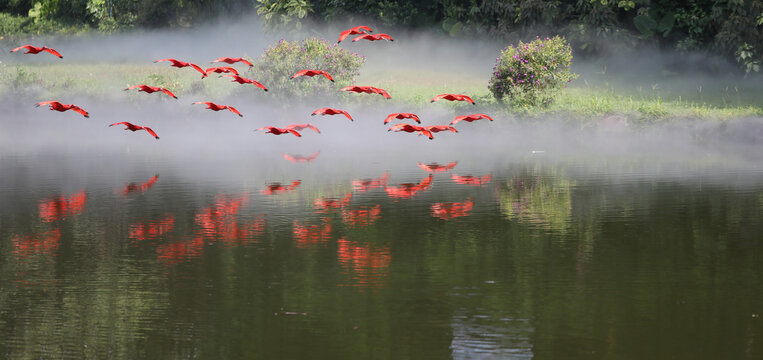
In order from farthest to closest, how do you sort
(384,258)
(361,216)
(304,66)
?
(304,66) < (361,216) < (384,258)

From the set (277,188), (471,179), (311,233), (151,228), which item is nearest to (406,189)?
(471,179)

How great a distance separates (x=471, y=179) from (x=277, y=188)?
9.78ft

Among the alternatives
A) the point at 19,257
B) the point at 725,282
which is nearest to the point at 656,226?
the point at 725,282

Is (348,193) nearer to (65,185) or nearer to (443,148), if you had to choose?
(65,185)

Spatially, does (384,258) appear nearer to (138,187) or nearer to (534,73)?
(138,187)

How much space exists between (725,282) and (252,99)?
19.7m

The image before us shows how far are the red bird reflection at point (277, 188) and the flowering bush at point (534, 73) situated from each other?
368 inches

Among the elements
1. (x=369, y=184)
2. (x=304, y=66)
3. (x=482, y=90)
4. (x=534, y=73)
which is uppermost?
(x=304, y=66)

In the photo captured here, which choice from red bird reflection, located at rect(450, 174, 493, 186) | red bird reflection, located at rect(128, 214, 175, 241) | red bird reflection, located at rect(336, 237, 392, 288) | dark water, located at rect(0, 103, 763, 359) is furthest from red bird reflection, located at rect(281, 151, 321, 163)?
red bird reflection, located at rect(336, 237, 392, 288)

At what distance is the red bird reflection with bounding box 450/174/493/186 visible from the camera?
1573 centimetres

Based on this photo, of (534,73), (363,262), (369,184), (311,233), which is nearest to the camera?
(363,262)

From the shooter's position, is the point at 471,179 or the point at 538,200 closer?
the point at 538,200

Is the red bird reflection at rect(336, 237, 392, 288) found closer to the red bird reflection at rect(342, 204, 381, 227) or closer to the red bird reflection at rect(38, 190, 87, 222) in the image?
the red bird reflection at rect(342, 204, 381, 227)

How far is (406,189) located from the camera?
14.9 meters
